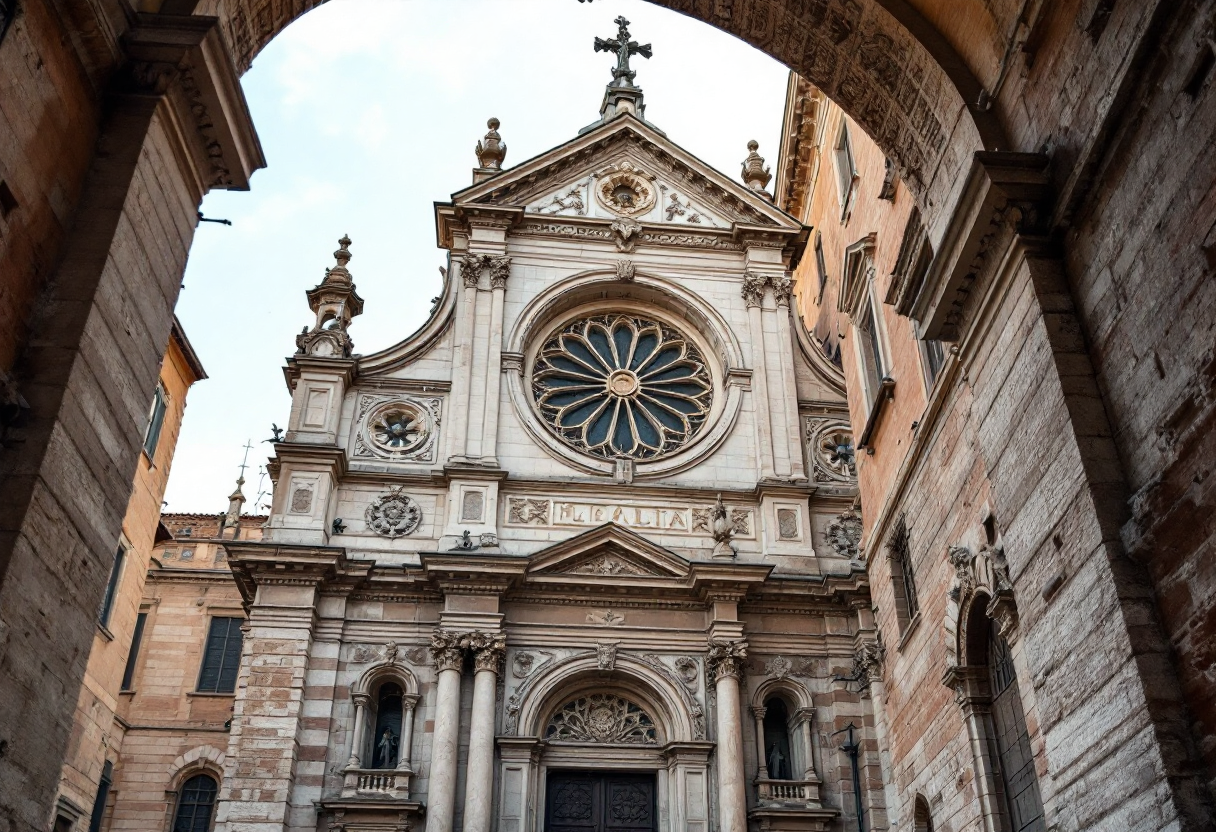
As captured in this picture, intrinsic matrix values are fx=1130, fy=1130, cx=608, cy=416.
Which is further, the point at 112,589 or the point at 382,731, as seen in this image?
the point at 112,589

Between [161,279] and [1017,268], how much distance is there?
6.00m

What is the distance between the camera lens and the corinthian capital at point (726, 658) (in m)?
18.5

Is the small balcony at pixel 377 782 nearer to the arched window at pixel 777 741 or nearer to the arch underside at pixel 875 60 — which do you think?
the arched window at pixel 777 741

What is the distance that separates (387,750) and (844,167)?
39.6 ft

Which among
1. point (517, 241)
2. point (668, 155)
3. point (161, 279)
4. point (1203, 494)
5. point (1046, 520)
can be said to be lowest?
point (1203, 494)

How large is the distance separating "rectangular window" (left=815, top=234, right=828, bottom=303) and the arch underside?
1216cm

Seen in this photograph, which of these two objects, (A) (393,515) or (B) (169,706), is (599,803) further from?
(B) (169,706)

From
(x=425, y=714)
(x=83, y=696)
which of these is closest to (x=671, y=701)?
(x=425, y=714)

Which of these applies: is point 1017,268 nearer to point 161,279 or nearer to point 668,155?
point 161,279

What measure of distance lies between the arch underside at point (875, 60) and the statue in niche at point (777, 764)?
11.3 m

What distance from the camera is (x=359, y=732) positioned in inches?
692

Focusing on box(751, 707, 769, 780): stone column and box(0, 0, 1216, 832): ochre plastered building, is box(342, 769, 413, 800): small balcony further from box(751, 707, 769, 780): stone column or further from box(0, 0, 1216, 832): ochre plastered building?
box(0, 0, 1216, 832): ochre plastered building

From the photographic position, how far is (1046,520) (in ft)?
23.9

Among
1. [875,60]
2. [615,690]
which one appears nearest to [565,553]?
[615,690]
